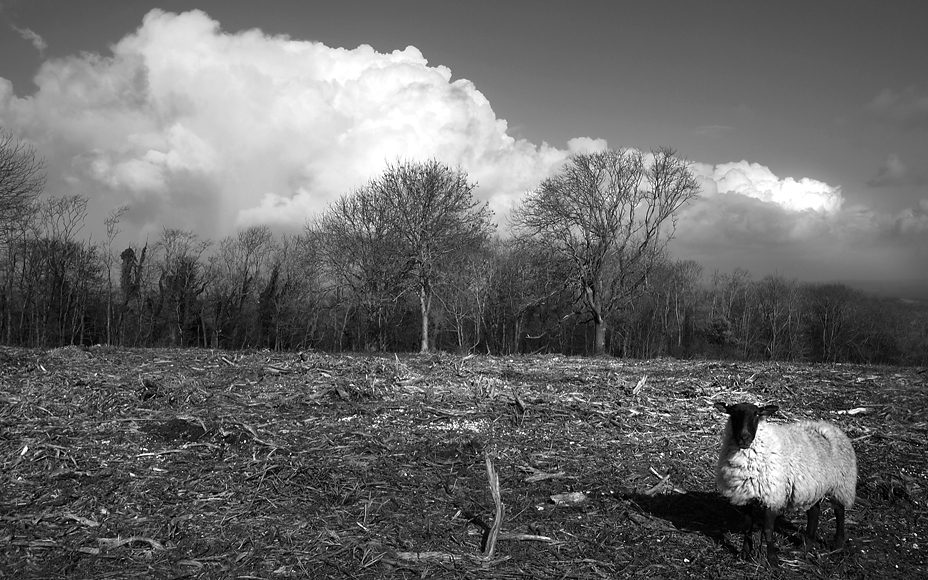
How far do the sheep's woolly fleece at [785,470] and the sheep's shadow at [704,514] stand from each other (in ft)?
1.11

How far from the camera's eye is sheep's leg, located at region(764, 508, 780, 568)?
5365mm

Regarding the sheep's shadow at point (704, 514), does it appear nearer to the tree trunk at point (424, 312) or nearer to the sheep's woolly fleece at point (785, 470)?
the sheep's woolly fleece at point (785, 470)

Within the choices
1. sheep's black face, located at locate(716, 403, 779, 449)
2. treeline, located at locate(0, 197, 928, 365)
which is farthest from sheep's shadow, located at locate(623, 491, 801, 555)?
treeline, located at locate(0, 197, 928, 365)

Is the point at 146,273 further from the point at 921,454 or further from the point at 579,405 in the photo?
the point at 921,454

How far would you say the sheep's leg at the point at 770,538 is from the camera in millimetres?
5365

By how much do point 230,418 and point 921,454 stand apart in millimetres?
10384

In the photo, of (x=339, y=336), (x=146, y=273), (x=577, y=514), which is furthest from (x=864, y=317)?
(x=146, y=273)

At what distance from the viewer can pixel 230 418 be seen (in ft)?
29.0

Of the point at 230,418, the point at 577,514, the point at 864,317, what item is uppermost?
the point at 864,317

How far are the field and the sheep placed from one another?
0.34 meters

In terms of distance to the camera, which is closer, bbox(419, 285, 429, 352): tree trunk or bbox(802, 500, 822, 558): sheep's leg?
bbox(802, 500, 822, 558): sheep's leg

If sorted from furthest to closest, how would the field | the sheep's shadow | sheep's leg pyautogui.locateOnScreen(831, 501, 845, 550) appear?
the sheep's shadow
sheep's leg pyautogui.locateOnScreen(831, 501, 845, 550)
the field

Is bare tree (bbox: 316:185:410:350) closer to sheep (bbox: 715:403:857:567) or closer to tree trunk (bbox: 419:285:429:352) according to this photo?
tree trunk (bbox: 419:285:429:352)

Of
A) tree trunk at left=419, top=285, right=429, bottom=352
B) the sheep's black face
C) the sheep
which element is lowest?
the sheep
